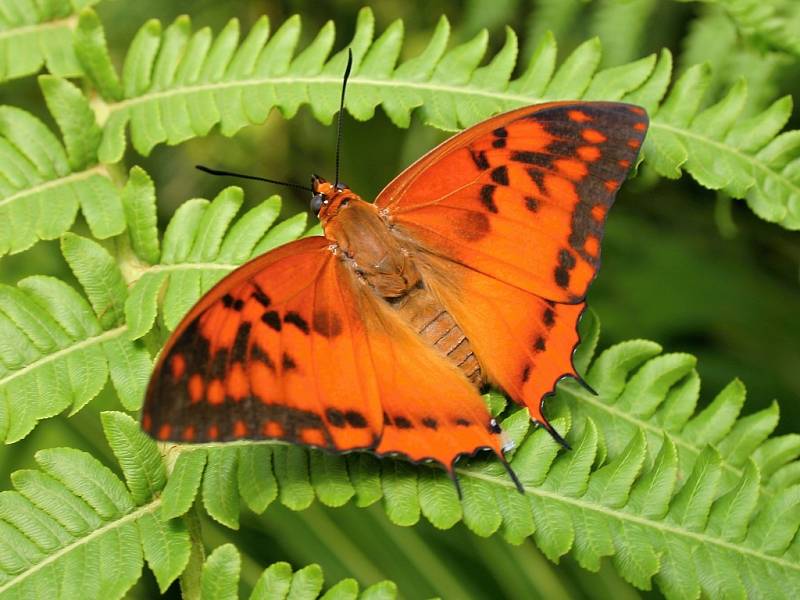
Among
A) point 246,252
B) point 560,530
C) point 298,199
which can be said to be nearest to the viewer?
point 560,530

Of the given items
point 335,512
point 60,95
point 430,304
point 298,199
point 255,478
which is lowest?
point 335,512

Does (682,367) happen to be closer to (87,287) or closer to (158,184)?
(87,287)

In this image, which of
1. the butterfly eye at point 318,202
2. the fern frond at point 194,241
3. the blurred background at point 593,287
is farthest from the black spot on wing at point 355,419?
the blurred background at point 593,287

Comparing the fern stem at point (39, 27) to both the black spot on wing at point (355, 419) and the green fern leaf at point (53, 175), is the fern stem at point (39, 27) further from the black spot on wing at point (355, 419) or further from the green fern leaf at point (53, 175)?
the black spot on wing at point (355, 419)

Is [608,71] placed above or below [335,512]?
above

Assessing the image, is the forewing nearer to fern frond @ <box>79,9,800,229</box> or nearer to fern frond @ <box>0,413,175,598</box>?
fern frond @ <box>0,413,175,598</box>

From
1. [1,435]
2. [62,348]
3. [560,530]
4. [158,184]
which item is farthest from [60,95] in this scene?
[158,184]

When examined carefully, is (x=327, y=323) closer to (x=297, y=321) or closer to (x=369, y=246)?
(x=297, y=321)
